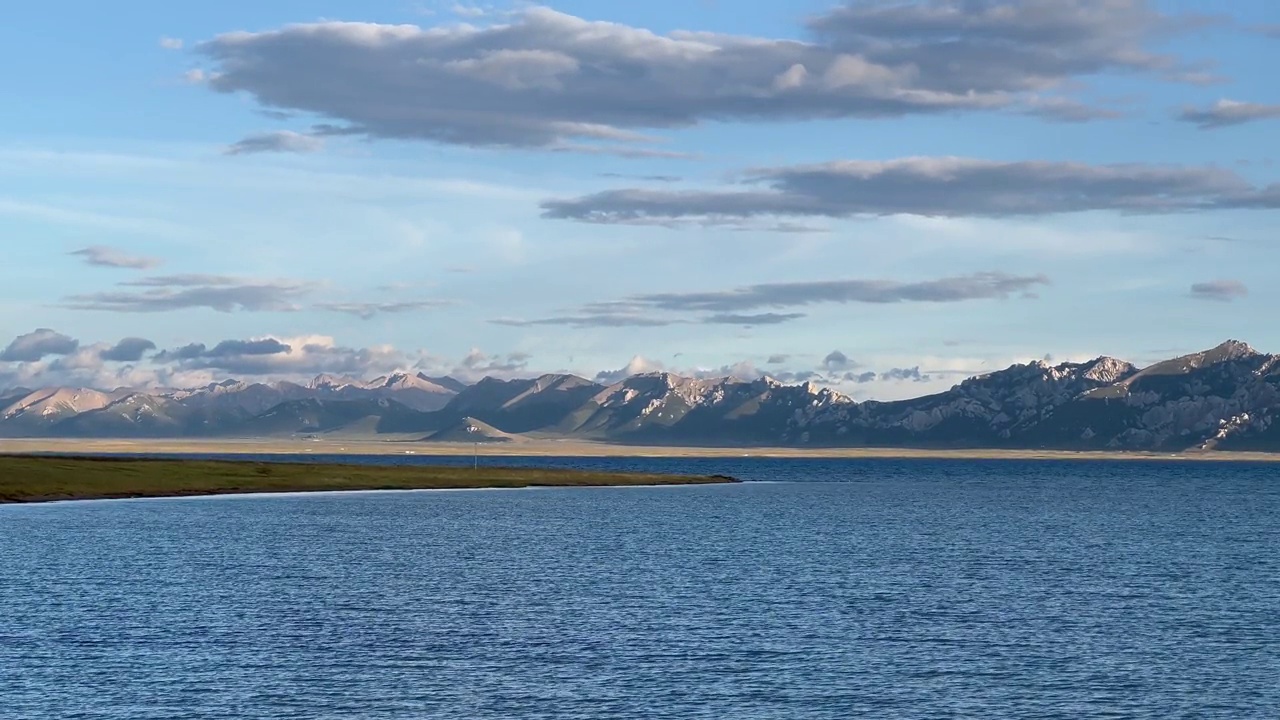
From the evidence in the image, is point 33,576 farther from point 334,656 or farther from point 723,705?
point 723,705

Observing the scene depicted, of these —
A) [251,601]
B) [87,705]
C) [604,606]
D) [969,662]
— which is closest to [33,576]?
[251,601]

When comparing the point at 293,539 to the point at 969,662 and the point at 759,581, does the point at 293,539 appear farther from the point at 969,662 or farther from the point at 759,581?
the point at 969,662

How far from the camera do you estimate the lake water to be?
59.0 m

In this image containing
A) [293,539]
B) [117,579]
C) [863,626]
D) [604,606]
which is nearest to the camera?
[863,626]

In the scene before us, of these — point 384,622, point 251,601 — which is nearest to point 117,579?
point 251,601

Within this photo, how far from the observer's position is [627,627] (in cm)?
7850

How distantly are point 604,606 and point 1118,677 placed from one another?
32220mm

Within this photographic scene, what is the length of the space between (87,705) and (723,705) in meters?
23.9

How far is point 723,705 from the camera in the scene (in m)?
58.0

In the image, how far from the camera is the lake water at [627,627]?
59031mm

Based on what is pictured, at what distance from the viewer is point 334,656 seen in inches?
2692

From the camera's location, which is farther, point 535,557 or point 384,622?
point 535,557

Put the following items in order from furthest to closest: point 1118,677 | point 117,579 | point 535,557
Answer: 1. point 535,557
2. point 117,579
3. point 1118,677

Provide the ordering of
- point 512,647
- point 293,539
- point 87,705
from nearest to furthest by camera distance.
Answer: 1. point 87,705
2. point 512,647
3. point 293,539
